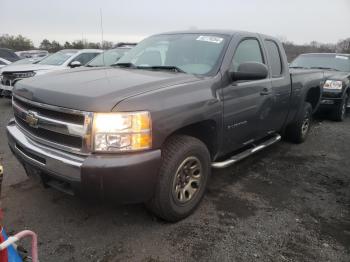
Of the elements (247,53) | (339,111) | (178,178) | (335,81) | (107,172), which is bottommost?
(339,111)

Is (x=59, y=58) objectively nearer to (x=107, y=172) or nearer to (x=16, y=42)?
(x=107, y=172)

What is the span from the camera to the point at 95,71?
3676 millimetres

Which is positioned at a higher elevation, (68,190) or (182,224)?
(68,190)

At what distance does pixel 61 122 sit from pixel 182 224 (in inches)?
57.3

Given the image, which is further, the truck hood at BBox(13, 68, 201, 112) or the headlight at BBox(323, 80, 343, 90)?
the headlight at BBox(323, 80, 343, 90)

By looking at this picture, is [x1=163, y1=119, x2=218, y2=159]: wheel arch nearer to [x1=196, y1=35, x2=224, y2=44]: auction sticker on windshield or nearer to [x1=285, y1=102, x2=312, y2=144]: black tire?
[x1=196, y1=35, x2=224, y2=44]: auction sticker on windshield

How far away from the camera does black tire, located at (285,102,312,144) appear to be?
5744 millimetres

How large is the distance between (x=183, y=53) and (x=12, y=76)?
6.61 m

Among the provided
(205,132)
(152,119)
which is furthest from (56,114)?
(205,132)

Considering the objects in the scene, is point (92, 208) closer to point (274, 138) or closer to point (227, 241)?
point (227, 241)

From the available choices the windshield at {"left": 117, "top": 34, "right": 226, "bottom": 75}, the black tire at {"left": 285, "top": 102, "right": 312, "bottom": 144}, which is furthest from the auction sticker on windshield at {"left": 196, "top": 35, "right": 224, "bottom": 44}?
the black tire at {"left": 285, "top": 102, "right": 312, "bottom": 144}

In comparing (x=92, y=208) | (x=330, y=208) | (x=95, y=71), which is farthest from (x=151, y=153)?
(x=330, y=208)

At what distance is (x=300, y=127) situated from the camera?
19.3 ft

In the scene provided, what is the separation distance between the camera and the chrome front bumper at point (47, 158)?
2.60 m
